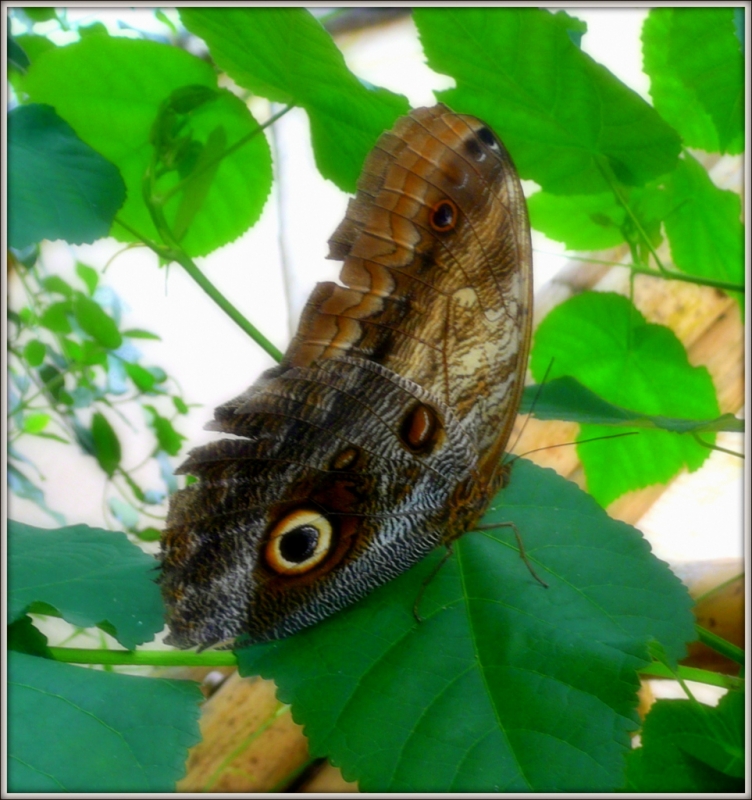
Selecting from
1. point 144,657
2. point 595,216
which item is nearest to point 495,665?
point 144,657

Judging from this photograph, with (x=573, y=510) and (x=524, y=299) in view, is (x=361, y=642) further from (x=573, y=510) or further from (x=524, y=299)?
(x=524, y=299)

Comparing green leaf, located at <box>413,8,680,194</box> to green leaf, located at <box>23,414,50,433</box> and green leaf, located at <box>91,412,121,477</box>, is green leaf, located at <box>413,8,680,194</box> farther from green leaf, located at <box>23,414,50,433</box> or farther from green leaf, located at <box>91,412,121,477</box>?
green leaf, located at <box>23,414,50,433</box>

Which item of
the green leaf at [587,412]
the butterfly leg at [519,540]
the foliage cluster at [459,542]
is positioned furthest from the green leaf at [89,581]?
the green leaf at [587,412]

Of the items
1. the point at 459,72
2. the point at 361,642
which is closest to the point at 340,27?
the point at 459,72

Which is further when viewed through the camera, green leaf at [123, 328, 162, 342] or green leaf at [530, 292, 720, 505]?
green leaf at [123, 328, 162, 342]

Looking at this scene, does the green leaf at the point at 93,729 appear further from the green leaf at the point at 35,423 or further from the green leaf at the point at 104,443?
the green leaf at the point at 35,423

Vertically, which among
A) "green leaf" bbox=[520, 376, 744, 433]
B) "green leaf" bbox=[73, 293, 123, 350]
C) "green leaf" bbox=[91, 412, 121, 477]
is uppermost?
"green leaf" bbox=[520, 376, 744, 433]

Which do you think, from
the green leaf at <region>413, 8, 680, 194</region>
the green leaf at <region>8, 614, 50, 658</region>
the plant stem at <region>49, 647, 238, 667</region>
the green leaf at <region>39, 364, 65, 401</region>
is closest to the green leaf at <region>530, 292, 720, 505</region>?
the green leaf at <region>413, 8, 680, 194</region>
